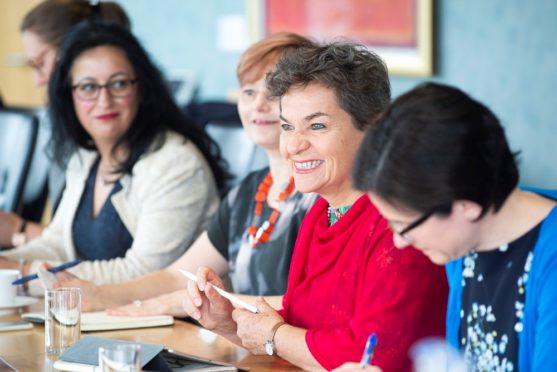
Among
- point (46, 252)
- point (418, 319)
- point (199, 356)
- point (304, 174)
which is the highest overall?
point (304, 174)

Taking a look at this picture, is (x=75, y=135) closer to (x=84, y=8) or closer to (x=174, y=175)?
(x=174, y=175)

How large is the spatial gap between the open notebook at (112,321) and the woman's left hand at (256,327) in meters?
0.36

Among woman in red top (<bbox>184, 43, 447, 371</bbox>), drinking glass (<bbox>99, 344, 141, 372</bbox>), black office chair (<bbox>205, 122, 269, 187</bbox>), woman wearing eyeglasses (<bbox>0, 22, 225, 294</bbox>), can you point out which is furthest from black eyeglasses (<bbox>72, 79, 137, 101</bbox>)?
drinking glass (<bbox>99, 344, 141, 372</bbox>)

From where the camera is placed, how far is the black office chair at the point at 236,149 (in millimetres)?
3213

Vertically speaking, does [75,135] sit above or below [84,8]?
below

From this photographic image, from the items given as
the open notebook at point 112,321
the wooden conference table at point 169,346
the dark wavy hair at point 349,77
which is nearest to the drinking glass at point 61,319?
the wooden conference table at point 169,346

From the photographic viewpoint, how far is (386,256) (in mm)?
1986

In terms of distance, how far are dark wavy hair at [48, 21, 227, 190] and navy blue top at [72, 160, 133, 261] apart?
15 cm

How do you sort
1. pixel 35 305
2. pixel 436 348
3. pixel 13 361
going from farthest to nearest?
pixel 35 305 < pixel 13 361 < pixel 436 348

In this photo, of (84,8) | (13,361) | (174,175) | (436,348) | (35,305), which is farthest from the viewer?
(84,8)

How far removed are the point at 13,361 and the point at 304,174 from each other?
2.35 ft

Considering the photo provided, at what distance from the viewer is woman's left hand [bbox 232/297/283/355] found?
210 cm

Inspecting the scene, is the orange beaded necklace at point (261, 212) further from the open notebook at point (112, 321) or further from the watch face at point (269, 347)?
the watch face at point (269, 347)

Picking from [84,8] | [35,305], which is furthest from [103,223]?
[84,8]
